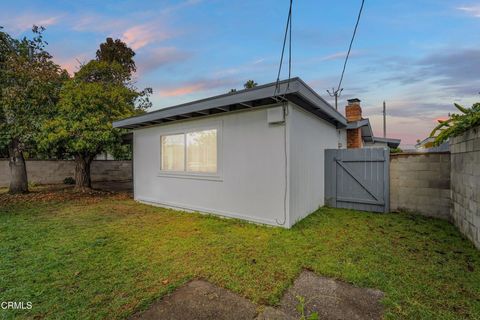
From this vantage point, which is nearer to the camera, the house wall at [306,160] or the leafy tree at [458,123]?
the leafy tree at [458,123]

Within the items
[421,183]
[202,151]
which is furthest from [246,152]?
[421,183]

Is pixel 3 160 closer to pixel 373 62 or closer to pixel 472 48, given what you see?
pixel 373 62

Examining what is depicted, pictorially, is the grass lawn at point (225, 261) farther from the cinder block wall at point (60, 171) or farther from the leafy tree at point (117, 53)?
the leafy tree at point (117, 53)

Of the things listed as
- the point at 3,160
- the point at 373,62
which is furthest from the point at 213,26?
the point at 3,160

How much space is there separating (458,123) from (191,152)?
5.28m

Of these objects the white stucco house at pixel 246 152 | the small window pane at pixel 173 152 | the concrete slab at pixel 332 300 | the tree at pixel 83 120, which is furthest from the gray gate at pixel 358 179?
the tree at pixel 83 120

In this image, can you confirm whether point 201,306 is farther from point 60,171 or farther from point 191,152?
point 60,171

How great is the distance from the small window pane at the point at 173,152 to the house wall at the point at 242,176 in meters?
0.25

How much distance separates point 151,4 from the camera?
5.92 meters

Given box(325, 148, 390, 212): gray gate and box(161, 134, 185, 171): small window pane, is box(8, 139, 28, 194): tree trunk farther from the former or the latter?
box(325, 148, 390, 212): gray gate

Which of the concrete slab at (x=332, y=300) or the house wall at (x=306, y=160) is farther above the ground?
the house wall at (x=306, y=160)

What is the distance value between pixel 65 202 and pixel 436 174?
10.5 m

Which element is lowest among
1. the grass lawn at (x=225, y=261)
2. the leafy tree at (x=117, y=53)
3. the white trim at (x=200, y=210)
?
the grass lawn at (x=225, y=261)

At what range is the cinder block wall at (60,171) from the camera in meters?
10.5
